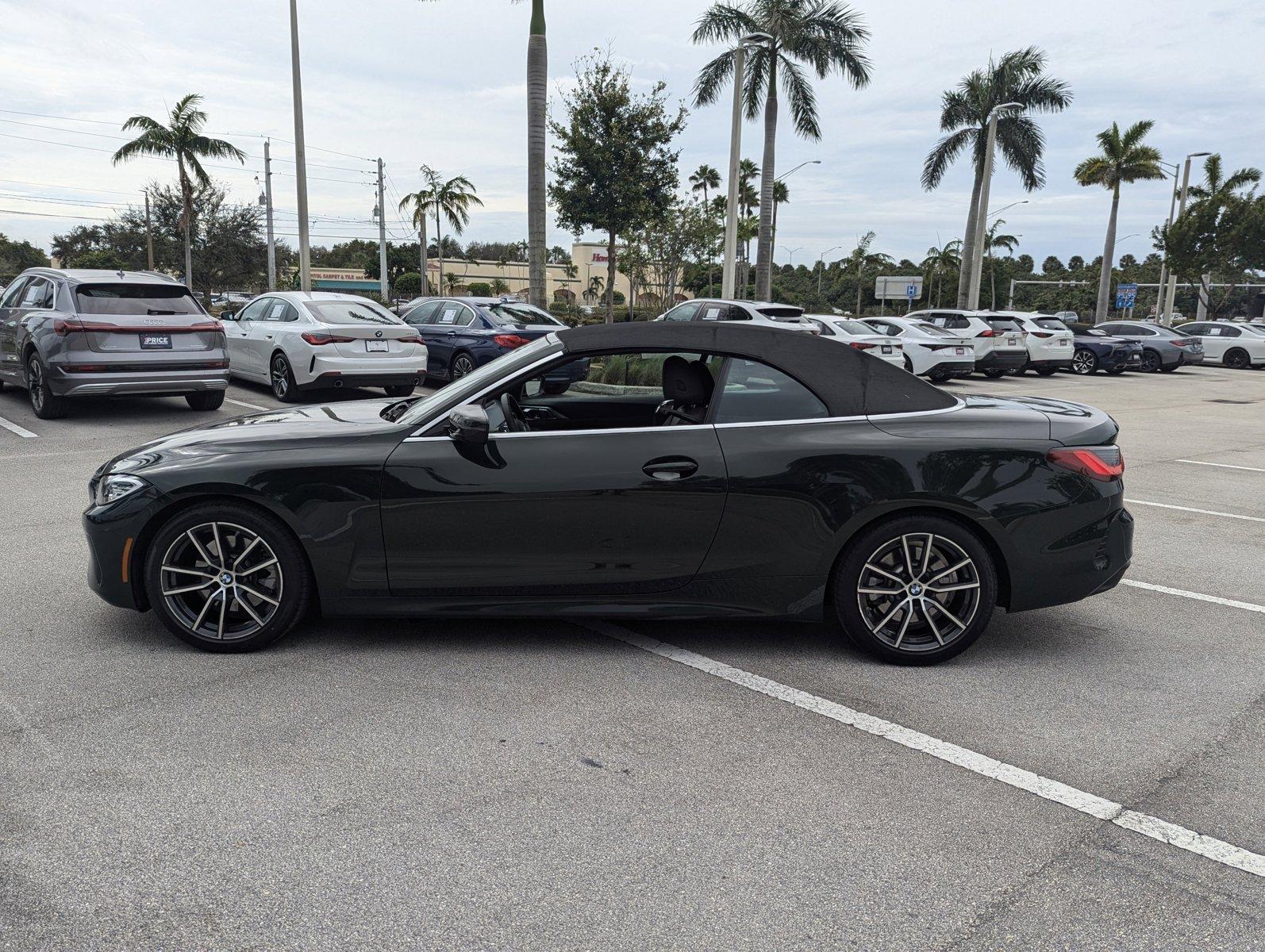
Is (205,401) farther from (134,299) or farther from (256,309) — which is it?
(256,309)

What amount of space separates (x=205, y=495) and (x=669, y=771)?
7.72 ft

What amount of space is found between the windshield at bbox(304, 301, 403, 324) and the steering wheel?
9063mm

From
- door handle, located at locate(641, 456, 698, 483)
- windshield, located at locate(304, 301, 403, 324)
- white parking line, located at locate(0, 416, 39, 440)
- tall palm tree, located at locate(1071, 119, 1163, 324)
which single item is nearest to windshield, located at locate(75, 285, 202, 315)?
white parking line, located at locate(0, 416, 39, 440)

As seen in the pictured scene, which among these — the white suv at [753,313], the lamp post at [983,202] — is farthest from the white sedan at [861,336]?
the lamp post at [983,202]

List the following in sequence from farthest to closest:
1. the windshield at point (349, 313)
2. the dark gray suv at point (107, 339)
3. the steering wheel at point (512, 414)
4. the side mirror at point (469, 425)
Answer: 1. the windshield at point (349, 313)
2. the dark gray suv at point (107, 339)
3. the steering wheel at point (512, 414)
4. the side mirror at point (469, 425)

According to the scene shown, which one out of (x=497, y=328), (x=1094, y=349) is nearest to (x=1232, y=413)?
(x=1094, y=349)

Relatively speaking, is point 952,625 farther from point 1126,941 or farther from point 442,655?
point 442,655

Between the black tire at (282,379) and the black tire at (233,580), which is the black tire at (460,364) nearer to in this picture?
the black tire at (282,379)

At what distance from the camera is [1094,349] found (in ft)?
87.0

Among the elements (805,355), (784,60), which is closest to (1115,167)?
Result: (784,60)

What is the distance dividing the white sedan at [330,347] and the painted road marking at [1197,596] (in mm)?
9674

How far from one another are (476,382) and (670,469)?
1.02 metres

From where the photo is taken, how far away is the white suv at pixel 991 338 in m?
23.1

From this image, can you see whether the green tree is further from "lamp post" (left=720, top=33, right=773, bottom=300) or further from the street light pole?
the street light pole
